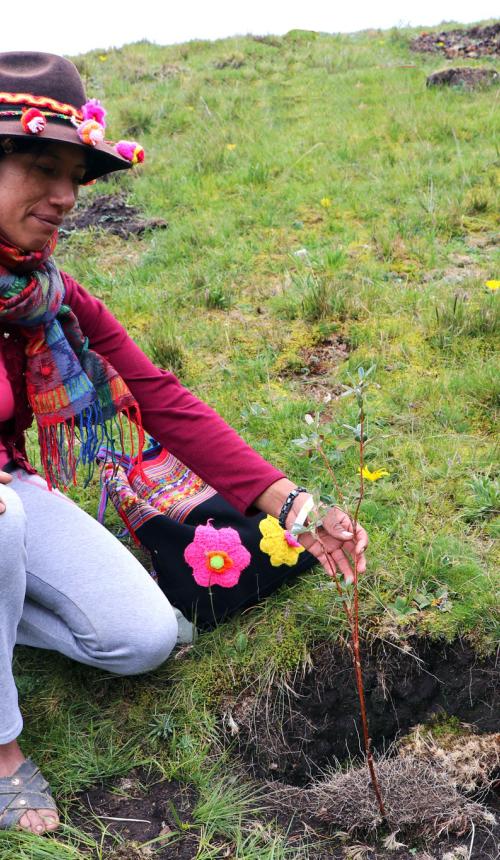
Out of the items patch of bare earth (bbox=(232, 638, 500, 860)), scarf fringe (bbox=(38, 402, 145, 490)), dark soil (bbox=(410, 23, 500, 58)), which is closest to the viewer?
patch of bare earth (bbox=(232, 638, 500, 860))

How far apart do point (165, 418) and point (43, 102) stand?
44.3 inches

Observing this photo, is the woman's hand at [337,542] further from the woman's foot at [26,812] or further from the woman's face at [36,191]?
the woman's face at [36,191]

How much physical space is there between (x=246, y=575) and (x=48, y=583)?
712 mm

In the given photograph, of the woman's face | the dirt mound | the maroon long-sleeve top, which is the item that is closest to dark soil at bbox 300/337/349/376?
the maroon long-sleeve top

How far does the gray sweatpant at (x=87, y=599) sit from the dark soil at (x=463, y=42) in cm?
895

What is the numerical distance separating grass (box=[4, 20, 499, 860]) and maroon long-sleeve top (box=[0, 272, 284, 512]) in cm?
54

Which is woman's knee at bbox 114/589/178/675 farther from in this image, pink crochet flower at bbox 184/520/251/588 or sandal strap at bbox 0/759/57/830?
sandal strap at bbox 0/759/57/830

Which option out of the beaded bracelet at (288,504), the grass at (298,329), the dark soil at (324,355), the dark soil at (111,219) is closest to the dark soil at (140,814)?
the grass at (298,329)

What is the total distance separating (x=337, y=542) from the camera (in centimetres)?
246

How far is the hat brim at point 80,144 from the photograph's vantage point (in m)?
2.33

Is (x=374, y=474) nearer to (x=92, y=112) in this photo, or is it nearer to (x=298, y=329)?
(x=298, y=329)

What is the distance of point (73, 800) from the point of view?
2441mm

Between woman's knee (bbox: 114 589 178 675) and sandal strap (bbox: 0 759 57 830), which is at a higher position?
woman's knee (bbox: 114 589 178 675)

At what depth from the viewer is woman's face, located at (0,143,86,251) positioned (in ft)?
7.98
